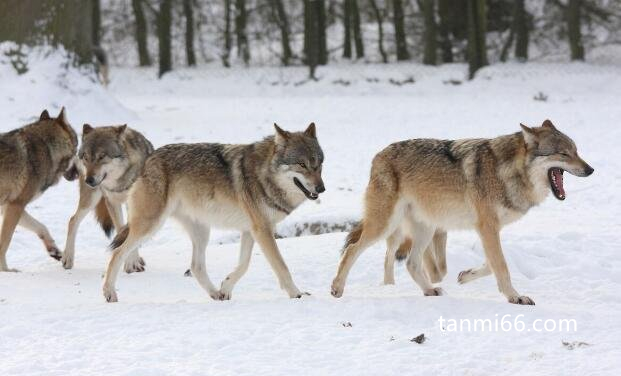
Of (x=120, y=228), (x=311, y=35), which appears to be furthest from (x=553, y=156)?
(x=311, y=35)

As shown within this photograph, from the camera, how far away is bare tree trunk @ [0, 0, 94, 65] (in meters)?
16.0

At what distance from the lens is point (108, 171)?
22.4ft

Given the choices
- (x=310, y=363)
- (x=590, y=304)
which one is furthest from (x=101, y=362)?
(x=590, y=304)

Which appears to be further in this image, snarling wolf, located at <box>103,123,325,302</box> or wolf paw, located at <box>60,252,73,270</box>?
wolf paw, located at <box>60,252,73,270</box>

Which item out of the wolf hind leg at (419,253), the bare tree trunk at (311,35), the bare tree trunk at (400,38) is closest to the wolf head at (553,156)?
the wolf hind leg at (419,253)

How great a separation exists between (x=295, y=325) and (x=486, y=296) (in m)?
1.76

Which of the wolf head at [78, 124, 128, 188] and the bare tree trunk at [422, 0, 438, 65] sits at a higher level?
the wolf head at [78, 124, 128, 188]

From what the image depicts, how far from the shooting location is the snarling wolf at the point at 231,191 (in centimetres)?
621

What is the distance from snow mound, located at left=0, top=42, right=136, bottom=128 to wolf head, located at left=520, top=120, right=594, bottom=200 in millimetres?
10888

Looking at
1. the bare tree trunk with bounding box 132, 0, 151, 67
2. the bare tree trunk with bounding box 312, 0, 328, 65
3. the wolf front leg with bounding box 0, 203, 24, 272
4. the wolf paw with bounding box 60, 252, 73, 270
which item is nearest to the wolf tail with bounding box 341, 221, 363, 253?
the wolf paw with bounding box 60, 252, 73, 270

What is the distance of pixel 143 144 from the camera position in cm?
731

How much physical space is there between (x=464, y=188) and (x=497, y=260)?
593 millimetres

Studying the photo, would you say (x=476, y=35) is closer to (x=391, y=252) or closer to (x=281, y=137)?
(x=391, y=252)

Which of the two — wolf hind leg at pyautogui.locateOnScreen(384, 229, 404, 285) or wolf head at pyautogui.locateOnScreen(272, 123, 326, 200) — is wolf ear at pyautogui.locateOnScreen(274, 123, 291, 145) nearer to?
wolf head at pyautogui.locateOnScreen(272, 123, 326, 200)
